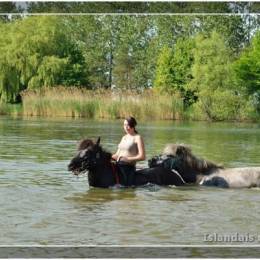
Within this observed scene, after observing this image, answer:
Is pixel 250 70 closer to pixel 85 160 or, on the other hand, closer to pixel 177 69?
pixel 177 69

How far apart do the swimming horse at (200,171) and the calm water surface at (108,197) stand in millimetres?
263

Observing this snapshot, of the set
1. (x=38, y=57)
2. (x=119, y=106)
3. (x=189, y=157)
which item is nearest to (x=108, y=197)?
(x=189, y=157)

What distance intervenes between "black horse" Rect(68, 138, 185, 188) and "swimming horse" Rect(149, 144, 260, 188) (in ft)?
0.40

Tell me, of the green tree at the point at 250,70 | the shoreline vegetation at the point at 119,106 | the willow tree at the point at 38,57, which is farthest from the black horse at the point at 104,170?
the green tree at the point at 250,70

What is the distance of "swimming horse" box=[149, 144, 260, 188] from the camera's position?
10602mm

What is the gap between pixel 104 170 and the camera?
10.3m

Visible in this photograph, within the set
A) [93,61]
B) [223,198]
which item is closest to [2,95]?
[93,61]

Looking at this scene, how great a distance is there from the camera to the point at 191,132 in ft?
40.7

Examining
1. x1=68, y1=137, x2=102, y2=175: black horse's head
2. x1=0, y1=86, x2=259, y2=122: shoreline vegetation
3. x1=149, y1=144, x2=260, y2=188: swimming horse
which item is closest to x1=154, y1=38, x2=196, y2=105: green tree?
x1=0, y1=86, x2=259, y2=122: shoreline vegetation

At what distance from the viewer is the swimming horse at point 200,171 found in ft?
34.8

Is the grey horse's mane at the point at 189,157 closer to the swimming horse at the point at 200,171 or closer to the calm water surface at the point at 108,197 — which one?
the swimming horse at the point at 200,171

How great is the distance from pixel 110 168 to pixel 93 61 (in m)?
1.44

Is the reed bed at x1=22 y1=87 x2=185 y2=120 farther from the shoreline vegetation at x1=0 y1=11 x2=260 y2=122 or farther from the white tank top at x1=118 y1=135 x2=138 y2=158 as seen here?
the white tank top at x1=118 y1=135 x2=138 y2=158

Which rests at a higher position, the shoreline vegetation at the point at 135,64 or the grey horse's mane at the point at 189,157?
the shoreline vegetation at the point at 135,64
